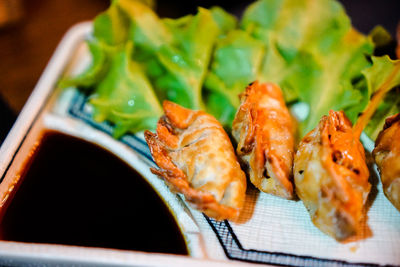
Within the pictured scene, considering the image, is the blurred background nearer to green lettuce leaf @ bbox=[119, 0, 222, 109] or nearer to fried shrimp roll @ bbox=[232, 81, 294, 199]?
green lettuce leaf @ bbox=[119, 0, 222, 109]

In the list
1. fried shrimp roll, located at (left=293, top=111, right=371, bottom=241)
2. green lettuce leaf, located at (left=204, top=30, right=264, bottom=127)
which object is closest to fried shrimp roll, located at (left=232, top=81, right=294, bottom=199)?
fried shrimp roll, located at (left=293, top=111, right=371, bottom=241)

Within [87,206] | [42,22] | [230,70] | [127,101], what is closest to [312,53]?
[230,70]

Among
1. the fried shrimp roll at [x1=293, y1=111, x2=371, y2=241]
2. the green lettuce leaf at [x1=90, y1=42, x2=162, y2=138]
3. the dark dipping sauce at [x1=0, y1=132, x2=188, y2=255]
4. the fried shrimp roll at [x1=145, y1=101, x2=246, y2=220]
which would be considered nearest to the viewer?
the fried shrimp roll at [x1=293, y1=111, x2=371, y2=241]

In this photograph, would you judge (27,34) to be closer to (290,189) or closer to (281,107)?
(281,107)

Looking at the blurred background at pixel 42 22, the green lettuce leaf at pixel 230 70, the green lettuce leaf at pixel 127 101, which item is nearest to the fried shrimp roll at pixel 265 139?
the green lettuce leaf at pixel 230 70

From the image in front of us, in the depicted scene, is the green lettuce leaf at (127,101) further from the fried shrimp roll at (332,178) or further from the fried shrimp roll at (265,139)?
the fried shrimp roll at (332,178)

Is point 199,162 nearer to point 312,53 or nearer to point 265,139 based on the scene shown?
point 265,139
